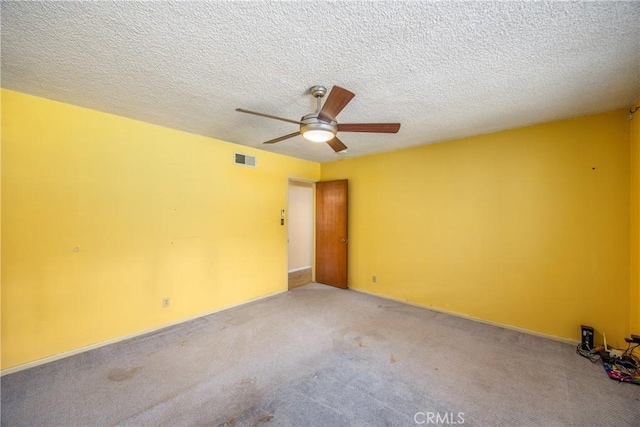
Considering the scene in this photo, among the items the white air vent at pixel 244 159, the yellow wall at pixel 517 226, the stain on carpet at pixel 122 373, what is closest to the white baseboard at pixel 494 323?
the yellow wall at pixel 517 226

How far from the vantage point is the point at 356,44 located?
165 centimetres

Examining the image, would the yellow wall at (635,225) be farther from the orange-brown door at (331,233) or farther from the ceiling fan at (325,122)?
the orange-brown door at (331,233)

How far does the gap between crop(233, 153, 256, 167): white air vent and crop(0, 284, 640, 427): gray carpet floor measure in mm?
2433

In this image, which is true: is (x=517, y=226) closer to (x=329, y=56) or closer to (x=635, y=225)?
(x=635, y=225)

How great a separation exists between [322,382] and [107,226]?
9.29 ft

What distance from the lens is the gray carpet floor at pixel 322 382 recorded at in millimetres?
1821

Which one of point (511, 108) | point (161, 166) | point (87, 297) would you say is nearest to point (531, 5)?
point (511, 108)

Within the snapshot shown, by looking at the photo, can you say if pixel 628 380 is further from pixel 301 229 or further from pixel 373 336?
pixel 301 229

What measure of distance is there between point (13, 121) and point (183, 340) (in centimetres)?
271

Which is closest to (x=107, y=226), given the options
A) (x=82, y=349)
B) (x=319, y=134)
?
(x=82, y=349)

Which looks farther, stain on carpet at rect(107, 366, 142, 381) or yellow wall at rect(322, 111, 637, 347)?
yellow wall at rect(322, 111, 637, 347)

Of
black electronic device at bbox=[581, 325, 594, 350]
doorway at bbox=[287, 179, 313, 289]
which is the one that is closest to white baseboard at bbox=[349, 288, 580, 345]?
black electronic device at bbox=[581, 325, 594, 350]

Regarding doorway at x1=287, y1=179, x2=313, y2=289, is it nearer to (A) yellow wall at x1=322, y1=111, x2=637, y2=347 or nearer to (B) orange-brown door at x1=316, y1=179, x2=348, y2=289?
(B) orange-brown door at x1=316, y1=179, x2=348, y2=289

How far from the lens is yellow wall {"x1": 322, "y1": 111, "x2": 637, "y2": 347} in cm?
269
